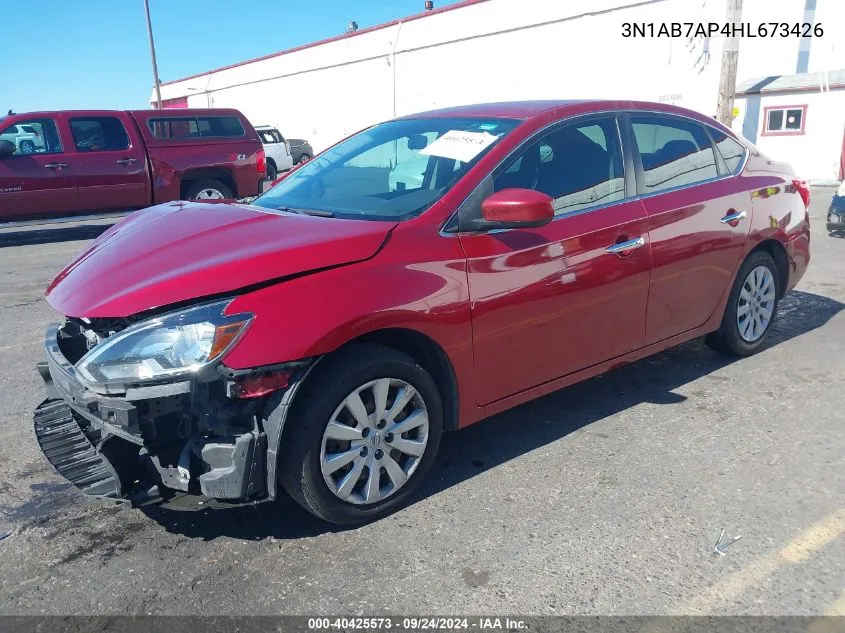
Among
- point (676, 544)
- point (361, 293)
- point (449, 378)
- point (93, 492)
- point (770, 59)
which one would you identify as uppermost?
point (770, 59)

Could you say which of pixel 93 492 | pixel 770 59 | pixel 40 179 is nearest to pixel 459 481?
pixel 93 492

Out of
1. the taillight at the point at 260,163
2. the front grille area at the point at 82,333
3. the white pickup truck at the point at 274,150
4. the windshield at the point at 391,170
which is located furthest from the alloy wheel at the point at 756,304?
the white pickup truck at the point at 274,150

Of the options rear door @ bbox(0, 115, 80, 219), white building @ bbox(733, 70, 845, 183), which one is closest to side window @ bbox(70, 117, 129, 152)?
rear door @ bbox(0, 115, 80, 219)

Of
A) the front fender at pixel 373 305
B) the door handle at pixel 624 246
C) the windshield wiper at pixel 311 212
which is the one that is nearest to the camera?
the front fender at pixel 373 305

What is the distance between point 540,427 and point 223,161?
917 cm

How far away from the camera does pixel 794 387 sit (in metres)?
4.39

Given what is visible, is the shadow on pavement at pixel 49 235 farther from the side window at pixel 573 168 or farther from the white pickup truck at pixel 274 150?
the white pickup truck at pixel 274 150

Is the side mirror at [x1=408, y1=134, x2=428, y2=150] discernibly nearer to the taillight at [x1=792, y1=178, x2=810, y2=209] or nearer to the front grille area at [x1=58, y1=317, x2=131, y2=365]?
the front grille area at [x1=58, y1=317, x2=131, y2=365]

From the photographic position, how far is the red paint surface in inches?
103

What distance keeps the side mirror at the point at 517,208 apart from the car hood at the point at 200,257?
0.44 metres

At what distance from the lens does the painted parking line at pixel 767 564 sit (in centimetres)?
242

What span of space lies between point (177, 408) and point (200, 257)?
609 mm

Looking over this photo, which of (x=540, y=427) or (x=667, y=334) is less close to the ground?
(x=667, y=334)

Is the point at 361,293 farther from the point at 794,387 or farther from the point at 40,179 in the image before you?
the point at 40,179
